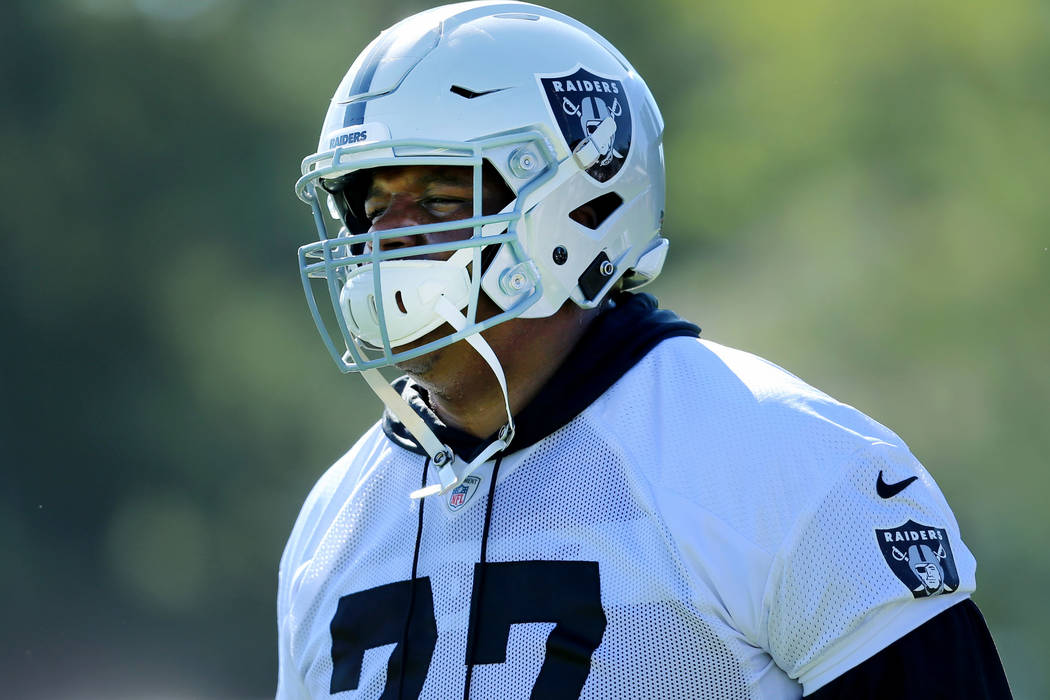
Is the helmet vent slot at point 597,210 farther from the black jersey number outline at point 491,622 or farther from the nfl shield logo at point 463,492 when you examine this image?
the black jersey number outline at point 491,622

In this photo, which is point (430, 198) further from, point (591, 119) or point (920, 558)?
point (920, 558)

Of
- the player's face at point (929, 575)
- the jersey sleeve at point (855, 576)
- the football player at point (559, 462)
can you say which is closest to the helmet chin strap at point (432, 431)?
the football player at point (559, 462)

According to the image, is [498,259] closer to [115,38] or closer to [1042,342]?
[1042,342]

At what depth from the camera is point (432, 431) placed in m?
1.67

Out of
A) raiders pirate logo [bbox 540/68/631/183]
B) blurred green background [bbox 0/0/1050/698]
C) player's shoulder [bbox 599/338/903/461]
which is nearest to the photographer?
player's shoulder [bbox 599/338/903/461]

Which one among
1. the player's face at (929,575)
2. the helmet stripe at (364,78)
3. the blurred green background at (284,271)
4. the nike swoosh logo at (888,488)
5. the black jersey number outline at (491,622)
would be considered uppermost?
the helmet stripe at (364,78)

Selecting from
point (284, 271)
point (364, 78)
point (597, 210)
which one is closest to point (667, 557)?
point (597, 210)

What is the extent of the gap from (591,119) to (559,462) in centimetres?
46

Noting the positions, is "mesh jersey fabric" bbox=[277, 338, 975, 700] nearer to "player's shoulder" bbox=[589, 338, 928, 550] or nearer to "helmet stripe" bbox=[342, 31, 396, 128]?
"player's shoulder" bbox=[589, 338, 928, 550]

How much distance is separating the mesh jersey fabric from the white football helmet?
0.18m

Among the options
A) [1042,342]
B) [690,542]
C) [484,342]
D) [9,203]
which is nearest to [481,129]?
Result: [484,342]

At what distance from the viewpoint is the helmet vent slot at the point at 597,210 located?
5.57 feet

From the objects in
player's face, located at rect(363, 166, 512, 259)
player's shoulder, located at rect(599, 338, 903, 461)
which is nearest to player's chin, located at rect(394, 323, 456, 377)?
player's face, located at rect(363, 166, 512, 259)

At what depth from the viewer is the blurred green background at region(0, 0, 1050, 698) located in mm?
5617
